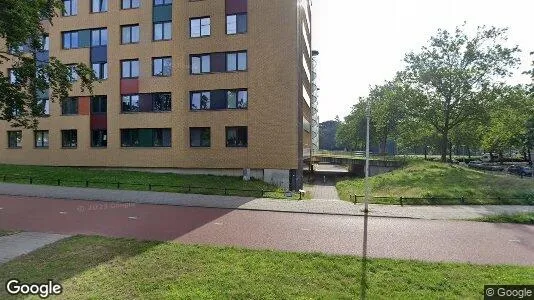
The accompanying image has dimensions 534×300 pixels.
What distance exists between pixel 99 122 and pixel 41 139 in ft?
23.9

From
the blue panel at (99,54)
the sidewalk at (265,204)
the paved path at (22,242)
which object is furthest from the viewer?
the blue panel at (99,54)

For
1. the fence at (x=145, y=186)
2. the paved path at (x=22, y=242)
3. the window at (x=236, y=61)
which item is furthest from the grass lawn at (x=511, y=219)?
the window at (x=236, y=61)

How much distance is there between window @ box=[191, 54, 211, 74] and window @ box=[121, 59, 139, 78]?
5.54 metres

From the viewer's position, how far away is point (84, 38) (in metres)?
30.4

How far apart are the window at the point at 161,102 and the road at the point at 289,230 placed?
14737 millimetres

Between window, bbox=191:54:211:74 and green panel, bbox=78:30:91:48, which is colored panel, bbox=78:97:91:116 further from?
window, bbox=191:54:211:74

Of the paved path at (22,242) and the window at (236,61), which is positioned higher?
the window at (236,61)

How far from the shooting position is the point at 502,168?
38.0 m

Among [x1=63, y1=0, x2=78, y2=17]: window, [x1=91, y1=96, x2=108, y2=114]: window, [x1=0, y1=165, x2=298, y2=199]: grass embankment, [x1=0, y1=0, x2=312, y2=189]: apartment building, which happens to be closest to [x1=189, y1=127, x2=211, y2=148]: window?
[x1=0, y1=0, x2=312, y2=189]: apartment building

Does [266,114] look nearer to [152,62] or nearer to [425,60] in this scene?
[152,62]

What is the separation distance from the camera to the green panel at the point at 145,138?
28.7m

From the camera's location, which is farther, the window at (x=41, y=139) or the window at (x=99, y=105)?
the window at (x=41, y=139)

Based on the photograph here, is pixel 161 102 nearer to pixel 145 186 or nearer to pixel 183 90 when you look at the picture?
pixel 183 90

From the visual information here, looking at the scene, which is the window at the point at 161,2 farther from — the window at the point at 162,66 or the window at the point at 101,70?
the window at the point at 101,70
